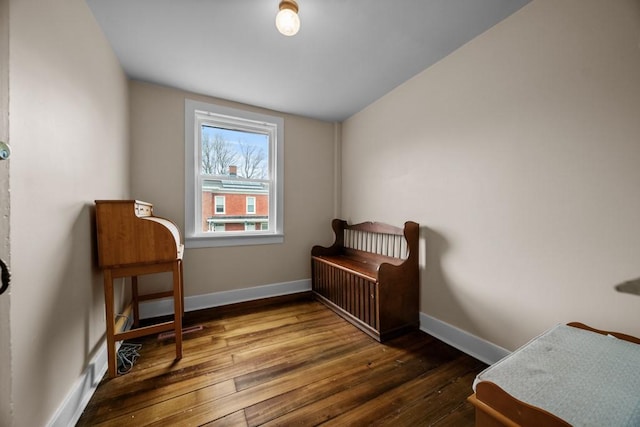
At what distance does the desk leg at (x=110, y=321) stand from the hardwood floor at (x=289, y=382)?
0.10m

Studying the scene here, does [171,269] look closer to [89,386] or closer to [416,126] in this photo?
[89,386]

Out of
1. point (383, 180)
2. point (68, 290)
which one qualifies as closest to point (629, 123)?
point (383, 180)

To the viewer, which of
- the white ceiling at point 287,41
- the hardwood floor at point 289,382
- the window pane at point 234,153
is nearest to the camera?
the hardwood floor at point 289,382

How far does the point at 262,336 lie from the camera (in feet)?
6.28

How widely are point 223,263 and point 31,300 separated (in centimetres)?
163

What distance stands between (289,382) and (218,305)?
1399mm

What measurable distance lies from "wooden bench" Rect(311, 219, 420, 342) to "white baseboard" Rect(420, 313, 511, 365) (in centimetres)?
12

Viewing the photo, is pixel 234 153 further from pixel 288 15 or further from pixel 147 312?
pixel 147 312

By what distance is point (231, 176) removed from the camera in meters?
2.59

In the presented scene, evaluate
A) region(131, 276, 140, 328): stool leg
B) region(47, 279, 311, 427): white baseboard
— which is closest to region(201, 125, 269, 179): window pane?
region(131, 276, 140, 328): stool leg

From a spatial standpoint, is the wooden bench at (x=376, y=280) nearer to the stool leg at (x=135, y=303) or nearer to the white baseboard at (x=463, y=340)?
the white baseboard at (x=463, y=340)

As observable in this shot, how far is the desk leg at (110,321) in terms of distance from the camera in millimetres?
1382

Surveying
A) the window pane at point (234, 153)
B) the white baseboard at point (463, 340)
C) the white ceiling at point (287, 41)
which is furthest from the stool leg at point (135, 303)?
the white baseboard at point (463, 340)

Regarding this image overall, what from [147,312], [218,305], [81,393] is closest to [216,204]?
[218,305]
